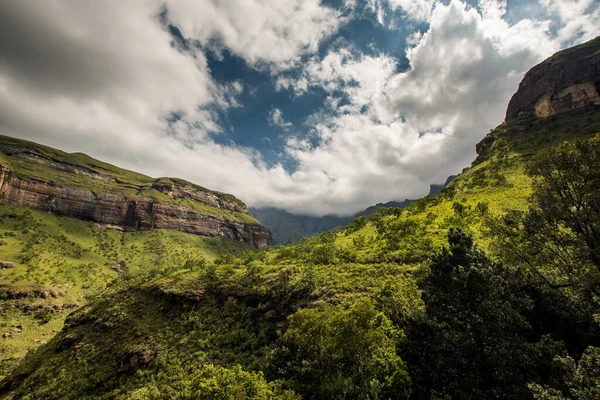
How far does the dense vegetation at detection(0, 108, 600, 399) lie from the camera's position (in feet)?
61.1

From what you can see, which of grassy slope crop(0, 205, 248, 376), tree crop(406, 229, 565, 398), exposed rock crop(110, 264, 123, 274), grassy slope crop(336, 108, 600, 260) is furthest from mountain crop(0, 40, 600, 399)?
exposed rock crop(110, 264, 123, 274)

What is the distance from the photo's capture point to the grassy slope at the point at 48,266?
3853 inches

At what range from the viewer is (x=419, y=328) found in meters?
23.6

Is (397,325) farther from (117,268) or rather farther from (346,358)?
(117,268)

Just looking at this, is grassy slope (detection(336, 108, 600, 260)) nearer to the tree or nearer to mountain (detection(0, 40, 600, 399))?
mountain (detection(0, 40, 600, 399))

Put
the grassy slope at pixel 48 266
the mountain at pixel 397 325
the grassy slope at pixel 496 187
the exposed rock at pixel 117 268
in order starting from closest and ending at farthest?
the mountain at pixel 397 325
the grassy slope at pixel 496 187
the grassy slope at pixel 48 266
the exposed rock at pixel 117 268

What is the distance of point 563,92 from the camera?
129750 mm

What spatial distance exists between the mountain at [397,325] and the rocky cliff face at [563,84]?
121 meters

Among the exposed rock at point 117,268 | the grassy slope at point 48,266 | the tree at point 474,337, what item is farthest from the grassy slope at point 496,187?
the exposed rock at point 117,268

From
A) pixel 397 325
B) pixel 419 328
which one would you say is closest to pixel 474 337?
pixel 419 328

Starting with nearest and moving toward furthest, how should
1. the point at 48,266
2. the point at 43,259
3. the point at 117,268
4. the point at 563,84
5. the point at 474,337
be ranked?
the point at 474,337 → the point at 563,84 → the point at 48,266 → the point at 43,259 → the point at 117,268

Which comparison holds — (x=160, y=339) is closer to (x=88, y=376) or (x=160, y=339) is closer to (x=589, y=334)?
(x=88, y=376)

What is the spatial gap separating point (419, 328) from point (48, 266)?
606 feet

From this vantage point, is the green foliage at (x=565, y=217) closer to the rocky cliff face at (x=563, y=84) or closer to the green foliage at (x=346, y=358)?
the green foliage at (x=346, y=358)
